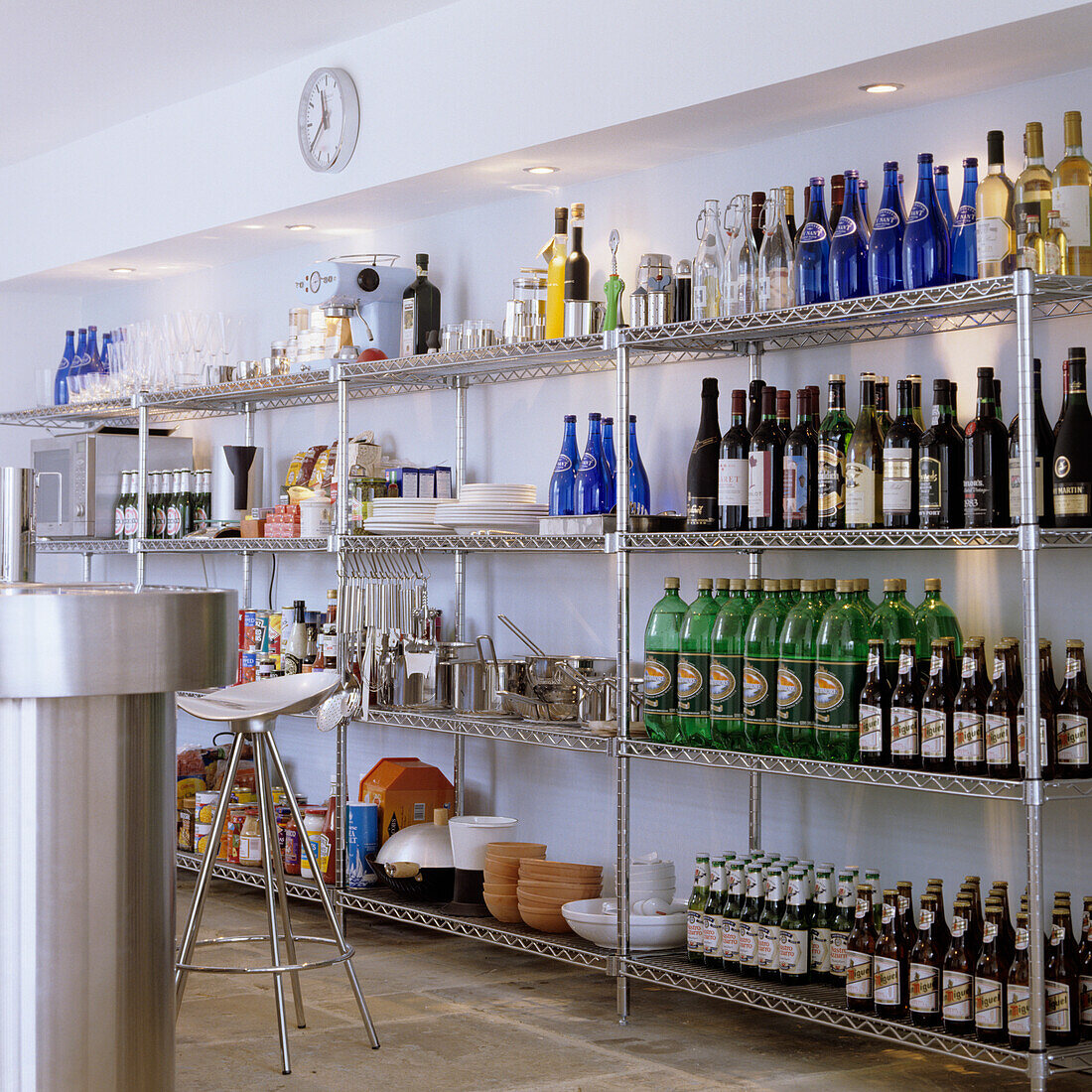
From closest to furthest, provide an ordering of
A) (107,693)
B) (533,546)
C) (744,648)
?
1. (107,693)
2. (744,648)
3. (533,546)

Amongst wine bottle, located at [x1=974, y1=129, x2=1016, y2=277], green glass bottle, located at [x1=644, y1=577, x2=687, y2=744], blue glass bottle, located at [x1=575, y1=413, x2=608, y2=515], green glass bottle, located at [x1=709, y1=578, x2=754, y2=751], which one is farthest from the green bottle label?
wine bottle, located at [x1=974, y1=129, x2=1016, y2=277]

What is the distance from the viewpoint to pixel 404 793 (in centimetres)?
484

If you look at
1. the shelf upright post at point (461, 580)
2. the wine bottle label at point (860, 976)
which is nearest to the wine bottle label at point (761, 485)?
the wine bottle label at point (860, 976)

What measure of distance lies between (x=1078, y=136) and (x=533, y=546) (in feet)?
5.78

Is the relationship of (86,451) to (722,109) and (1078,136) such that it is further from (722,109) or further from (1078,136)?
(1078,136)

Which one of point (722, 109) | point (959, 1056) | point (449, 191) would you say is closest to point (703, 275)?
point (722, 109)

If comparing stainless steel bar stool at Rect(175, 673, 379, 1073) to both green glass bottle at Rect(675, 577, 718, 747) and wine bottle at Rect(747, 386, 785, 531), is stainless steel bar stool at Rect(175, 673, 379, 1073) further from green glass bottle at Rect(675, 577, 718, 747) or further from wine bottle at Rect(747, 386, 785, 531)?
wine bottle at Rect(747, 386, 785, 531)

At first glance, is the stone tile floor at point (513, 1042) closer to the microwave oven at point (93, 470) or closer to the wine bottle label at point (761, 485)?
the wine bottle label at point (761, 485)

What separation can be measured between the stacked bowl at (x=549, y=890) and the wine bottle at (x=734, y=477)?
1123 mm

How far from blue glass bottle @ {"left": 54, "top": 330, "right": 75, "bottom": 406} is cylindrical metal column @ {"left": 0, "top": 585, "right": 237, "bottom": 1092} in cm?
478

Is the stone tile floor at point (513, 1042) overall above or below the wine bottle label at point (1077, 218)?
below

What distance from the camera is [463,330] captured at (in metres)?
4.58

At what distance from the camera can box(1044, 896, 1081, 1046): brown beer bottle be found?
10.1 feet

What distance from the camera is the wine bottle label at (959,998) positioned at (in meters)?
3.16
